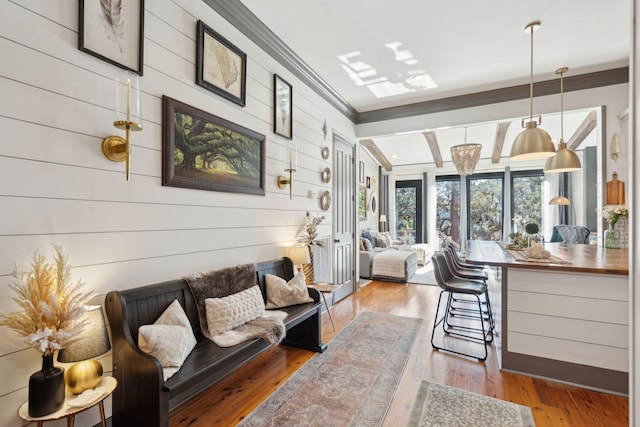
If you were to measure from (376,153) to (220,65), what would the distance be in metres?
6.46

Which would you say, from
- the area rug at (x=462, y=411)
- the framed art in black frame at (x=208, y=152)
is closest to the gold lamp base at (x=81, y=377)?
the framed art in black frame at (x=208, y=152)

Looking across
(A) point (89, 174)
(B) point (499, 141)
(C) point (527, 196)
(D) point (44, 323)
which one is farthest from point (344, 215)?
(C) point (527, 196)

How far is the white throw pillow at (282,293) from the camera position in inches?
113

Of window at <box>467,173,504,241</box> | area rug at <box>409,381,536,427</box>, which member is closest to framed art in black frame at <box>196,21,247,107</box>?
area rug at <box>409,381,536,427</box>

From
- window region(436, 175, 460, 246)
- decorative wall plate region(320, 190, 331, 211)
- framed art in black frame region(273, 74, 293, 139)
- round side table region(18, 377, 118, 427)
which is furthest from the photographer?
window region(436, 175, 460, 246)

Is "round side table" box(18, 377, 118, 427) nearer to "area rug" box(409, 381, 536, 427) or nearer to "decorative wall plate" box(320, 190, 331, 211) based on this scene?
"area rug" box(409, 381, 536, 427)

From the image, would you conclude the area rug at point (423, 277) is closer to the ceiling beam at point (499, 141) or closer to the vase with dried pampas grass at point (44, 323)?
the ceiling beam at point (499, 141)

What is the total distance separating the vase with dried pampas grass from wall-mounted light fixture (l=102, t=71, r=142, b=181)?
70cm

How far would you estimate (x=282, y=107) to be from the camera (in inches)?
135

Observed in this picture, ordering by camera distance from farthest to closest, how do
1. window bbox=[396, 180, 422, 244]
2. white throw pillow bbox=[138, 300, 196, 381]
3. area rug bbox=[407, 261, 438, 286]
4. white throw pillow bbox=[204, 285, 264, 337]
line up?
window bbox=[396, 180, 422, 244] → area rug bbox=[407, 261, 438, 286] → white throw pillow bbox=[204, 285, 264, 337] → white throw pillow bbox=[138, 300, 196, 381]

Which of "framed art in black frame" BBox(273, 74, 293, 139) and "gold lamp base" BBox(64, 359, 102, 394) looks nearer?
"gold lamp base" BBox(64, 359, 102, 394)

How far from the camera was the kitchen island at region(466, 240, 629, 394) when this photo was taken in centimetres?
226

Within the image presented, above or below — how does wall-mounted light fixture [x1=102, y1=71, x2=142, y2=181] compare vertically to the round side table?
A: above

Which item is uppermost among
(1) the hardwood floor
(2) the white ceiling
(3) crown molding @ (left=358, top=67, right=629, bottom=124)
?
(2) the white ceiling
